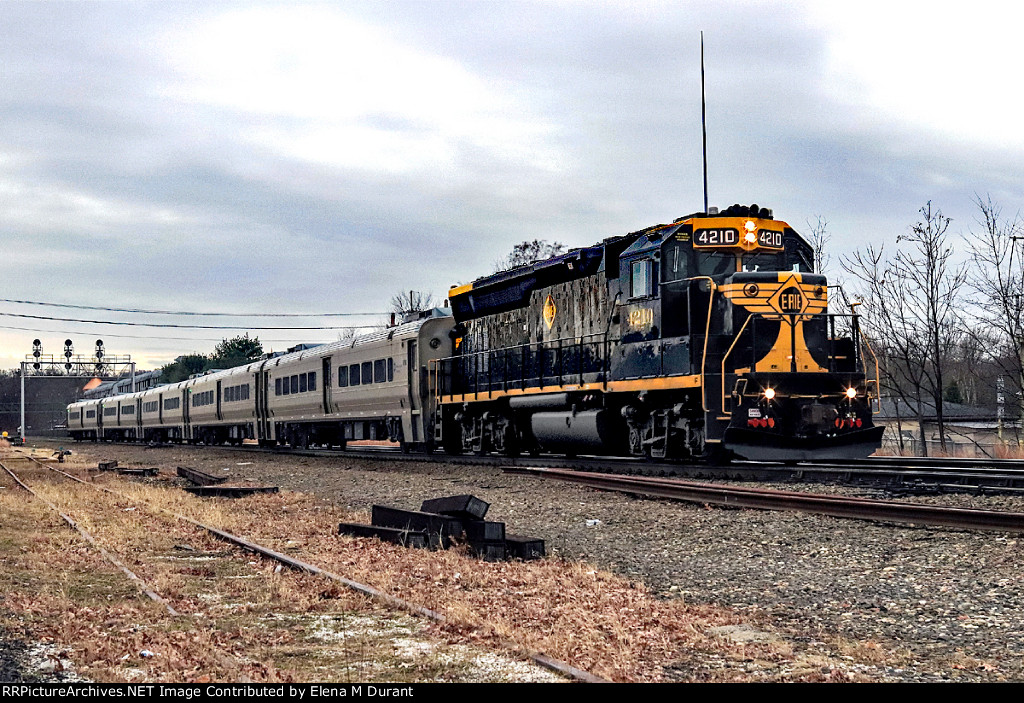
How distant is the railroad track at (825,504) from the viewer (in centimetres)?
911

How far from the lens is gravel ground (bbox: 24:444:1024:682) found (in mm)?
5801

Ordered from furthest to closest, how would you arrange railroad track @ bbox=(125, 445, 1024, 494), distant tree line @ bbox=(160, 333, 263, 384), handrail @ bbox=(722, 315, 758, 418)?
distant tree line @ bbox=(160, 333, 263, 384) < handrail @ bbox=(722, 315, 758, 418) < railroad track @ bbox=(125, 445, 1024, 494)

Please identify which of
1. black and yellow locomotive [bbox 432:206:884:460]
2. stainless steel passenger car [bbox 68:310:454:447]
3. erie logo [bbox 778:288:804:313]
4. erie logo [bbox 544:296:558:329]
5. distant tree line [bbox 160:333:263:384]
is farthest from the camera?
distant tree line [bbox 160:333:263:384]

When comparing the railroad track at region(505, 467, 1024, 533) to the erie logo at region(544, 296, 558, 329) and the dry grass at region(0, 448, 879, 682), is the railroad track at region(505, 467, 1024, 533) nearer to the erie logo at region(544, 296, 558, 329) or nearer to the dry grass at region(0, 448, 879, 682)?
the dry grass at region(0, 448, 879, 682)

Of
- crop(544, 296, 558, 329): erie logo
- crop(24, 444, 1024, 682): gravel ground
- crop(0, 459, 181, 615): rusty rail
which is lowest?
crop(24, 444, 1024, 682): gravel ground

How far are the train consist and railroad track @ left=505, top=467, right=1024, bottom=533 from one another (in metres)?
1.84

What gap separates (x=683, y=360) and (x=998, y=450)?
12.6m

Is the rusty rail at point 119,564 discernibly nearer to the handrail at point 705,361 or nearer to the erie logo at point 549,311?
the handrail at point 705,361

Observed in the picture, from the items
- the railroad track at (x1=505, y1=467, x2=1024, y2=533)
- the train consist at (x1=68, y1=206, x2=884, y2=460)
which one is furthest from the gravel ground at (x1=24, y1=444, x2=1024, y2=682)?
the train consist at (x1=68, y1=206, x2=884, y2=460)

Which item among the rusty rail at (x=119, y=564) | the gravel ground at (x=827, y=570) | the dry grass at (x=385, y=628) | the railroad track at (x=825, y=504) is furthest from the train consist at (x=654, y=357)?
the rusty rail at (x=119, y=564)

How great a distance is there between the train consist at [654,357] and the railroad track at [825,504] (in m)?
1.84

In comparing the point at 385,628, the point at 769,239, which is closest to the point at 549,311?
the point at 769,239

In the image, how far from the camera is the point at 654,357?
16641mm
